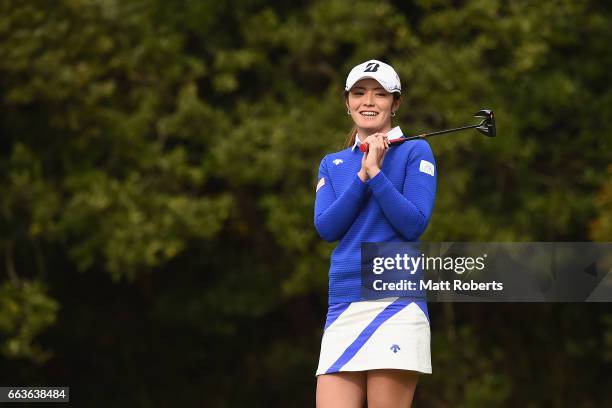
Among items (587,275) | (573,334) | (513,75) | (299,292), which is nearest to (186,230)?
(299,292)

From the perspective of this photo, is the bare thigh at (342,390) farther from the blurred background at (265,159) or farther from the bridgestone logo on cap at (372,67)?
the blurred background at (265,159)

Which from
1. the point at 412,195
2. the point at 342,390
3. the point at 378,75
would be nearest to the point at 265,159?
the point at 378,75

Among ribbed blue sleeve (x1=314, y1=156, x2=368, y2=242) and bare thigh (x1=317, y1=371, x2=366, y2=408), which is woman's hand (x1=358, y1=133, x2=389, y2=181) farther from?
bare thigh (x1=317, y1=371, x2=366, y2=408)

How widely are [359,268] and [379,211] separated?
0.19 m

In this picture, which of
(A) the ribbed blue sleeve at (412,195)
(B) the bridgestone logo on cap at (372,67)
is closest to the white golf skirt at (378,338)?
(A) the ribbed blue sleeve at (412,195)

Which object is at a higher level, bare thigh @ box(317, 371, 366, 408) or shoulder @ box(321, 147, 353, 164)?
shoulder @ box(321, 147, 353, 164)

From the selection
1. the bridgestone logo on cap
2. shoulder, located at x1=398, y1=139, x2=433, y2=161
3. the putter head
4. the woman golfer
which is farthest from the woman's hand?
the putter head

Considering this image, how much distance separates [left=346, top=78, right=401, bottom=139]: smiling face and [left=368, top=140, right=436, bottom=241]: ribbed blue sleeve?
15 centimetres

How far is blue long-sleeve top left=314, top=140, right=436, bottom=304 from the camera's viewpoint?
3668 millimetres

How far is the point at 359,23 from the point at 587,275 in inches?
246

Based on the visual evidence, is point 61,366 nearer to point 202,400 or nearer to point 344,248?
point 202,400

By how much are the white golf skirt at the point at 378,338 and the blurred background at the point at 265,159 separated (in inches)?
257

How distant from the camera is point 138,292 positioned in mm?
12406

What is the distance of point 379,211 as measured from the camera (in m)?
3.74
